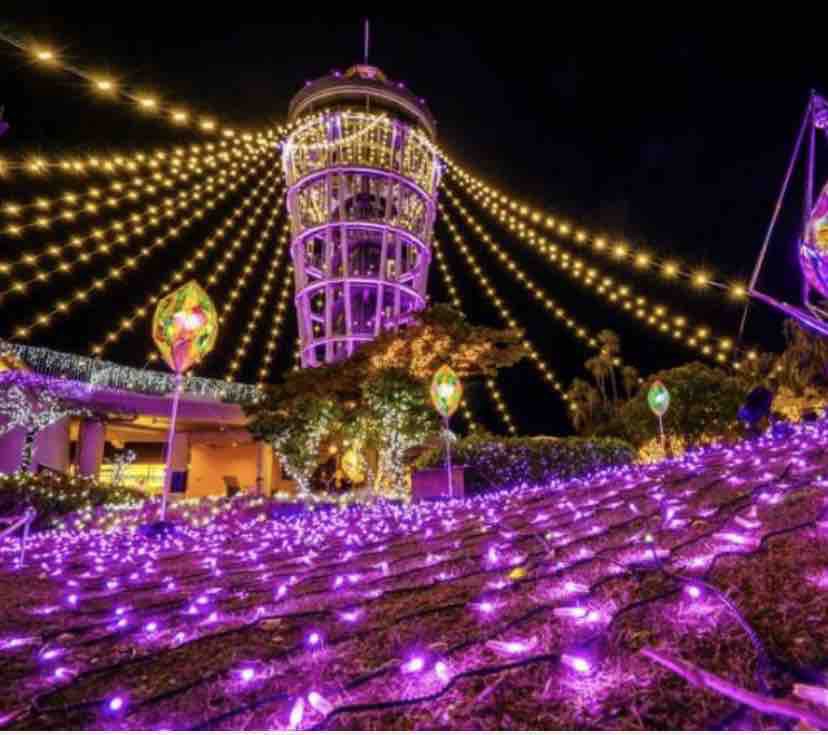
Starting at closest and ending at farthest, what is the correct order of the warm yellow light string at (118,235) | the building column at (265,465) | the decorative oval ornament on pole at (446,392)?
the decorative oval ornament on pole at (446,392), the warm yellow light string at (118,235), the building column at (265,465)

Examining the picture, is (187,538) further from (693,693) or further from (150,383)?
(150,383)

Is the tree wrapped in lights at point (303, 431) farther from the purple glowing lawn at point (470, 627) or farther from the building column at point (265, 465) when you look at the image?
the building column at point (265, 465)

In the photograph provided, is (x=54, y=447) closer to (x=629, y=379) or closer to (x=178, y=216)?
(x=178, y=216)

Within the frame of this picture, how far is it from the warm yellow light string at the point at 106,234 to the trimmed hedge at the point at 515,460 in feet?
27.8

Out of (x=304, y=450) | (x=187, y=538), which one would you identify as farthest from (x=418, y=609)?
(x=304, y=450)

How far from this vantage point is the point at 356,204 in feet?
66.4

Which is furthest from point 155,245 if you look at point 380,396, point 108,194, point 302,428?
point 380,396

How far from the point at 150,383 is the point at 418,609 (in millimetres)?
21092

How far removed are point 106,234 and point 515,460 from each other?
11011mm

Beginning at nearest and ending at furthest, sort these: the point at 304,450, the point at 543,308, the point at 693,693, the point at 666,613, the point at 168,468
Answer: the point at 693,693 < the point at 666,613 < the point at 168,468 < the point at 304,450 < the point at 543,308

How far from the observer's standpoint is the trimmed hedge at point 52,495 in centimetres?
1077

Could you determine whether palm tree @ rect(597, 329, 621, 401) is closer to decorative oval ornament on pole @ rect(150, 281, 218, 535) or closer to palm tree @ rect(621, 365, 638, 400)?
palm tree @ rect(621, 365, 638, 400)

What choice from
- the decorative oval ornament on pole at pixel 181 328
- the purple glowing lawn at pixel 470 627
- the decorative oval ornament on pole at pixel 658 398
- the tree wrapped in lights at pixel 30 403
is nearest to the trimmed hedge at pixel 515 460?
the decorative oval ornament on pole at pixel 658 398

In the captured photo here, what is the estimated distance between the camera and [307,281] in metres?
20.3
